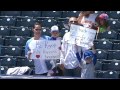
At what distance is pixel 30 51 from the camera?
8016 millimetres

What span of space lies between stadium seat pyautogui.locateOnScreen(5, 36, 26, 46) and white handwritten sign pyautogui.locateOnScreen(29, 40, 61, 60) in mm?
4212

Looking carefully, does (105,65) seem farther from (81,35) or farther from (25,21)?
(81,35)

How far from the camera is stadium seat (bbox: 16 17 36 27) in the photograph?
12477 millimetres

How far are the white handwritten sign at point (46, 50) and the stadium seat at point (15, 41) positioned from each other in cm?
421

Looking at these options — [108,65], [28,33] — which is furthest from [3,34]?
[108,65]

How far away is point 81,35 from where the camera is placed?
7617 mm

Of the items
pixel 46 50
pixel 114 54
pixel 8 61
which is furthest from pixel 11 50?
pixel 46 50

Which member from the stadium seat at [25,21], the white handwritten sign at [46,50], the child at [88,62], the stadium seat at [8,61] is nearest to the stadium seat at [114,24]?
the stadium seat at [25,21]

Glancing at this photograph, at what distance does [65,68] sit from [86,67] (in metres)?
0.29

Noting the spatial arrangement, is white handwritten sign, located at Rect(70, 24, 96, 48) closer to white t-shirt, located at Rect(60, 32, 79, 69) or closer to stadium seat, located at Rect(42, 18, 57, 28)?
white t-shirt, located at Rect(60, 32, 79, 69)

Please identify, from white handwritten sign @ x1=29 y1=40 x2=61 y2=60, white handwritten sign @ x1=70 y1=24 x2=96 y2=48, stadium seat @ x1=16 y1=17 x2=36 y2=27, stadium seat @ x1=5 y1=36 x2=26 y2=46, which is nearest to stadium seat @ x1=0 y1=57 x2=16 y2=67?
stadium seat @ x1=5 y1=36 x2=26 y2=46

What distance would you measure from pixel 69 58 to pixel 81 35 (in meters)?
0.60
